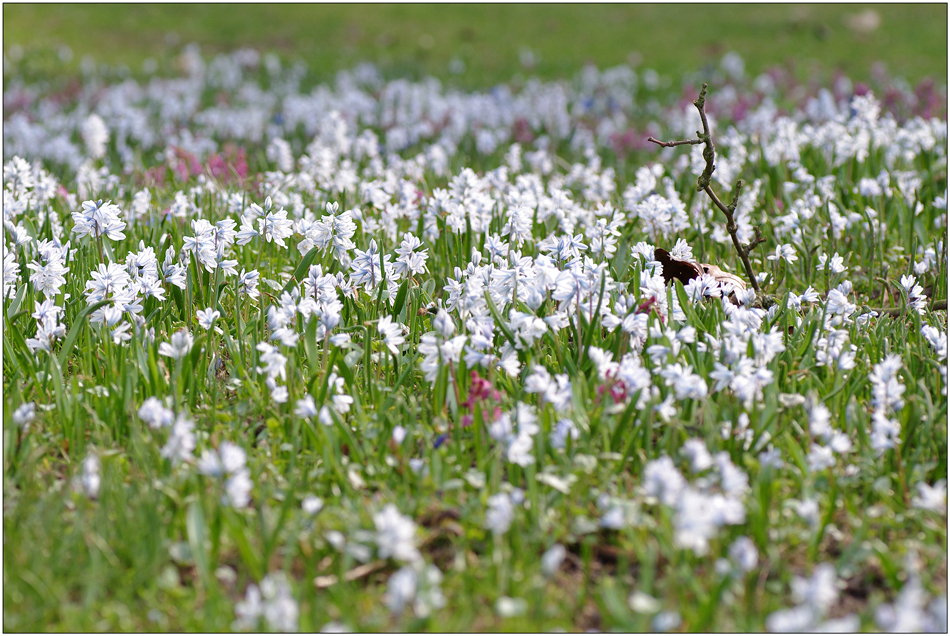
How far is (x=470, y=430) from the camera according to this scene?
271 cm

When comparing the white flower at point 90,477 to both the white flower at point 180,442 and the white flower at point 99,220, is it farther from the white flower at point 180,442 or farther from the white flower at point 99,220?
the white flower at point 99,220

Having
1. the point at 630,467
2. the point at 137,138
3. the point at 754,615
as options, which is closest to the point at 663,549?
the point at 754,615

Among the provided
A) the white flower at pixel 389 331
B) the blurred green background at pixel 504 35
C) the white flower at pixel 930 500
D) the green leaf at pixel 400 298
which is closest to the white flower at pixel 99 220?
the green leaf at pixel 400 298

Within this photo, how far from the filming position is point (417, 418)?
9.32 ft

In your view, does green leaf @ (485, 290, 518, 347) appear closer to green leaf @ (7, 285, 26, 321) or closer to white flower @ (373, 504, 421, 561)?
white flower @ (373, 504, 421, 561)

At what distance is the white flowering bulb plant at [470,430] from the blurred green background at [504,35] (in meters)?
9.74

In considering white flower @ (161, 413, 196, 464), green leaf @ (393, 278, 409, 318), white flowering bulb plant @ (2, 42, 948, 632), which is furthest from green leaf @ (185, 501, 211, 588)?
green leaf @ (393, 278, 409, 318)

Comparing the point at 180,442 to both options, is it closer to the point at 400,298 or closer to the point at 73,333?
the point at 73,333

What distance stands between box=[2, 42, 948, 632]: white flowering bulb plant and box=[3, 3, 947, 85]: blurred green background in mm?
9740

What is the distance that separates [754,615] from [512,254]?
1890 mm

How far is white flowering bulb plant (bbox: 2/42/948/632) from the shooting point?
205 centimetres

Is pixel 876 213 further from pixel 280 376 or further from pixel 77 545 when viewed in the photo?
pixel 77 545

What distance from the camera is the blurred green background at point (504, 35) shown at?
15.3 metres

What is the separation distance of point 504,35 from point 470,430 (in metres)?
18.1
